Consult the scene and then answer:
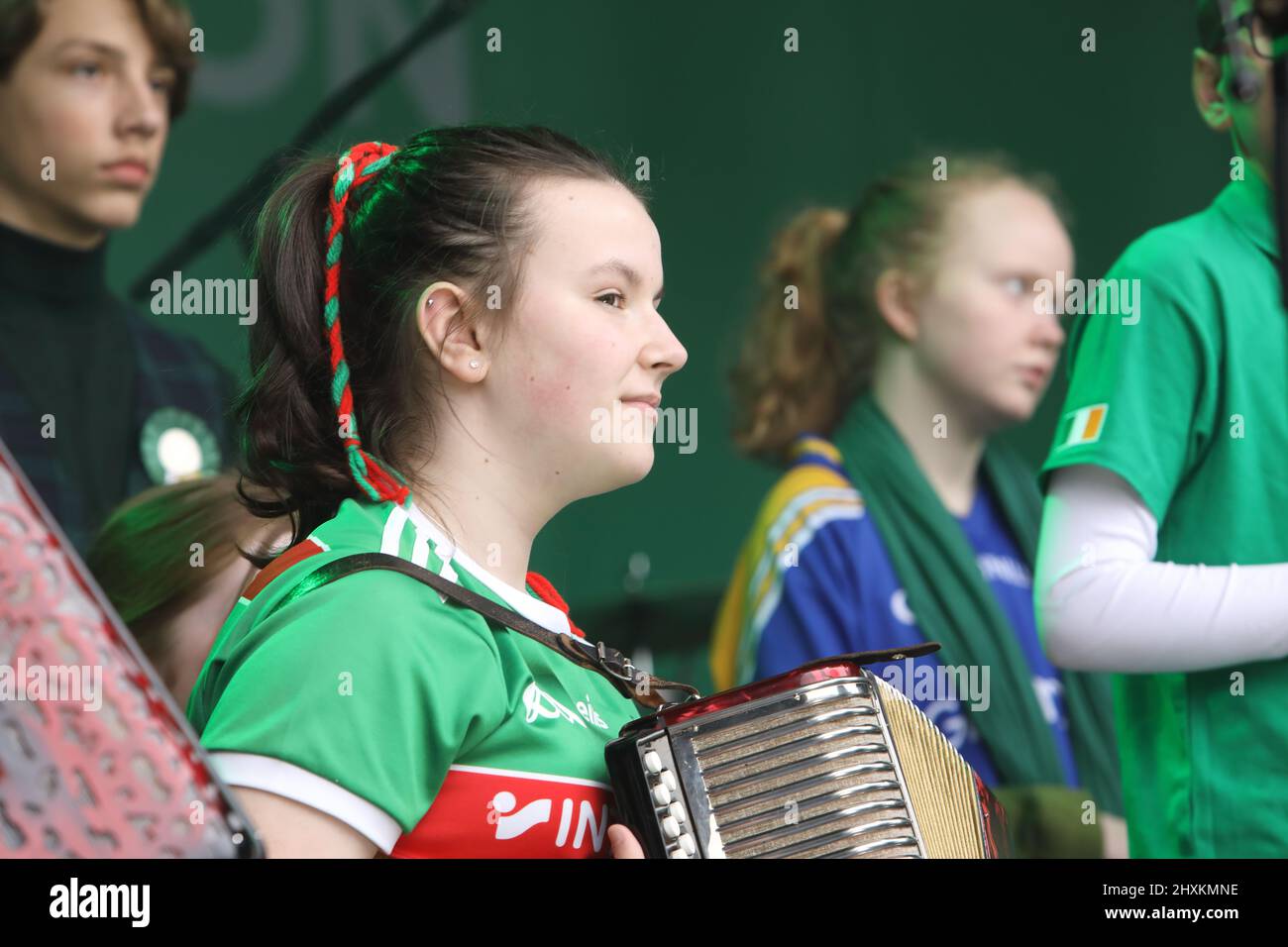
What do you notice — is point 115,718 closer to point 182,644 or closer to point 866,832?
point 866,832

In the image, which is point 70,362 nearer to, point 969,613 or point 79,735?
point 969,613

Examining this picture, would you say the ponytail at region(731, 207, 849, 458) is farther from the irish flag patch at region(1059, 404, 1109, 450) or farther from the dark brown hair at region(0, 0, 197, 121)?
the irish flag patch at region(1059, 404, 1109, 450)

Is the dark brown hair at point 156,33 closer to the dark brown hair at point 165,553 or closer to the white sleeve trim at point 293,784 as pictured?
the dark brown hair at point 165,553

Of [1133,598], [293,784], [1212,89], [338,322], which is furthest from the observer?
[1212,89]

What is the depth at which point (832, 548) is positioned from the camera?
9.05 ft

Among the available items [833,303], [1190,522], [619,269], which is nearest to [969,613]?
[833,303]

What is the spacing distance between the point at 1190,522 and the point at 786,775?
636mm

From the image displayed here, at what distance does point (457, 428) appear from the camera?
149 cm

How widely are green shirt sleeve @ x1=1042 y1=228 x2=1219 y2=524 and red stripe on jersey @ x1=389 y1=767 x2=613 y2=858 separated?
2.28ft

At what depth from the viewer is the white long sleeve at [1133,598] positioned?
162 centimetres
